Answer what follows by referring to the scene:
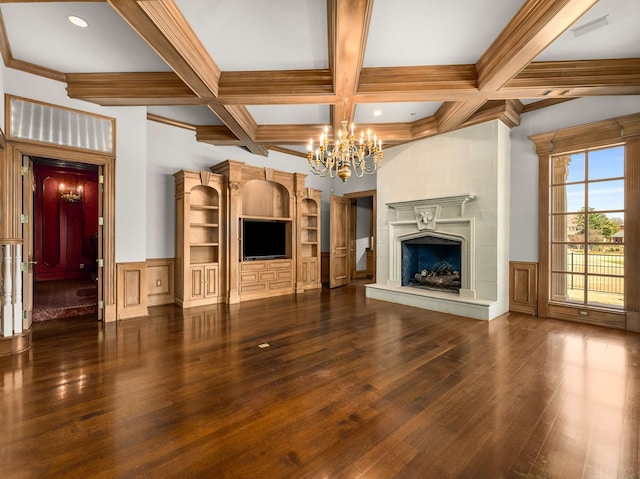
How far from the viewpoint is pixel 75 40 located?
3.00 meters

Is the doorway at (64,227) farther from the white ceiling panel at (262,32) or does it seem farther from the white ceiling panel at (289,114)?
the white ceiling panel at (262,32)

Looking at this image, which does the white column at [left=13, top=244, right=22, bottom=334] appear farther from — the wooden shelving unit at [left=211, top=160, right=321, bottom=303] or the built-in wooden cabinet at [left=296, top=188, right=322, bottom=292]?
the built-in wooden cabinet at [left=296, top=188, right=322, bottom=292]

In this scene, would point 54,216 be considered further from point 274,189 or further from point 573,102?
point 573,102

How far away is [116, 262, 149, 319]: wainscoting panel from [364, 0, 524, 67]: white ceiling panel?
432 centimetres

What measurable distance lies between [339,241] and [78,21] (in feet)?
19.2

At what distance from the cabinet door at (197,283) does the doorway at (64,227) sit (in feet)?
8.91

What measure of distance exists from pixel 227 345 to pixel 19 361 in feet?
6.44

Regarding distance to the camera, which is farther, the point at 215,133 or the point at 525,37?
the point at 215,133

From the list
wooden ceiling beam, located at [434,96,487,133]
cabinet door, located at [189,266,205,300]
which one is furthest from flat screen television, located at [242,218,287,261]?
wooden ceiling beam, located at [434,96,487,133]

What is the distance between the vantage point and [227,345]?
130 inches

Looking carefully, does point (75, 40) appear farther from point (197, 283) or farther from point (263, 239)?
point (263, 239)

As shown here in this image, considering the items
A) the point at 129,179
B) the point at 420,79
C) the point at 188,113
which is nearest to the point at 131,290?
the point at 129,179

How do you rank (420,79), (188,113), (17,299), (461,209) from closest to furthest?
(17,299) → (420,79) → (461,209) → (188,113)

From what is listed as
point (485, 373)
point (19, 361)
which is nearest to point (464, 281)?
point (485, 373)
